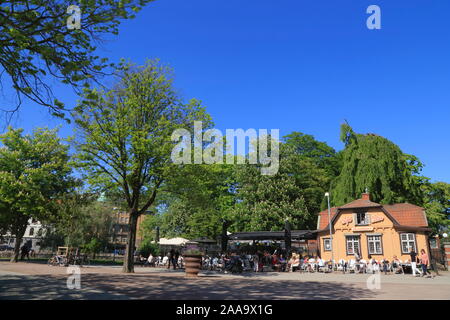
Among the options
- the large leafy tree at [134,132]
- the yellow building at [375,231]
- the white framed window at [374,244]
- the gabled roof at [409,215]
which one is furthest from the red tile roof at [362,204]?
the large leafy tree at [134,132]

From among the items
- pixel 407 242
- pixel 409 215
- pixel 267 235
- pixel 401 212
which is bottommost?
pixel 407 242

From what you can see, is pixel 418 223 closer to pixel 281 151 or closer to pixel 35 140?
pixel 281 151

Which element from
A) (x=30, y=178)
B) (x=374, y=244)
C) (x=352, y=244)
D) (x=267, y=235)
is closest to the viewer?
(x=30, y=178)

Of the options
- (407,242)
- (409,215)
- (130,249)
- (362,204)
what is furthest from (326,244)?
(130,249)

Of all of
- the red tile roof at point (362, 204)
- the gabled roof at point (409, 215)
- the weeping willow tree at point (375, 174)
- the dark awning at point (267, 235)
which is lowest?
the dark awning at point (267, 235)

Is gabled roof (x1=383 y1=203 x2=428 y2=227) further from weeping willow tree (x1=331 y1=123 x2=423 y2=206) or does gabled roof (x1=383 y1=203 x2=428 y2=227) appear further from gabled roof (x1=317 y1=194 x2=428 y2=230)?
weeping willow tree (x1=331 y1=123 x2=423 y2=206)

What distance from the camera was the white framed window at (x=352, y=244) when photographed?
31.2 metres

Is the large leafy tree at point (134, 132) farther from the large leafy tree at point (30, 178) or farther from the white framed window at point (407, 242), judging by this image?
the white framed window at point (407, 242)

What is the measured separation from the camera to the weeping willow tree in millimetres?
34719

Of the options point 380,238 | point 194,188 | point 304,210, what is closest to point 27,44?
point 194,188

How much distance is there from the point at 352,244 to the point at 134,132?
24581mm

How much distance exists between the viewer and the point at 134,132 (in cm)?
1766

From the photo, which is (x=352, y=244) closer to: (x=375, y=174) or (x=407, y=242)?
(x=407, y=242)
